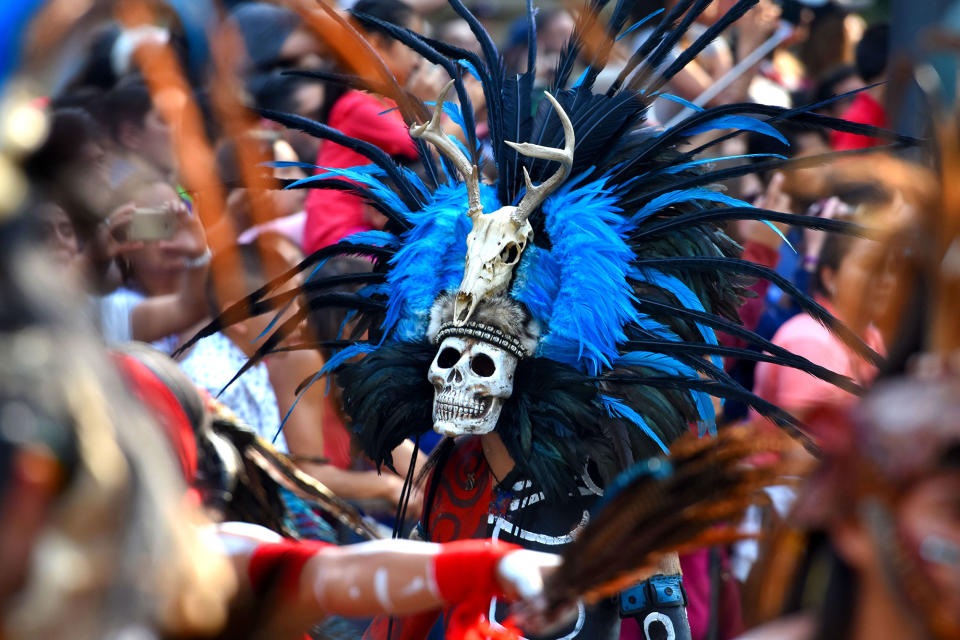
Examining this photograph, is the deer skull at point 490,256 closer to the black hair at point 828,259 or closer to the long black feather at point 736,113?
the long black feather at point 736,113

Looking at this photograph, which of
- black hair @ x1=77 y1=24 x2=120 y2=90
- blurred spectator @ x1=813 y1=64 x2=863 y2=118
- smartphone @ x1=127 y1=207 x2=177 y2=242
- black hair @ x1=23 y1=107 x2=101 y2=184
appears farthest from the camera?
blurred spectator @ x1=813 y1=64 x2=863 y2=118

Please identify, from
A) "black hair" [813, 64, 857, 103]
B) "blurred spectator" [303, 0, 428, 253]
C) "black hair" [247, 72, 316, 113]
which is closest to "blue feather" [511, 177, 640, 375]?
"blurred spectator" [303, 0, 428, 253]

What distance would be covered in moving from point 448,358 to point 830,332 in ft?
3.21

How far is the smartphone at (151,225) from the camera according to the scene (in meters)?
3.66

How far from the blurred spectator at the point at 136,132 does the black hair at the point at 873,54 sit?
10.3 ft

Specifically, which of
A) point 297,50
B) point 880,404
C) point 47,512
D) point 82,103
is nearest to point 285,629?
point 47,512

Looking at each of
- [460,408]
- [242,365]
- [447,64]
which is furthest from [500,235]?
[242,365]

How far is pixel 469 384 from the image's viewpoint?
2.82 meters

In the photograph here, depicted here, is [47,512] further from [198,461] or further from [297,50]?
[297,50]

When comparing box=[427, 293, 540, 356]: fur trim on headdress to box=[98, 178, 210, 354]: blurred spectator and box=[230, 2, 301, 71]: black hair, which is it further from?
box=[230, 2, 301, 71]: black hair

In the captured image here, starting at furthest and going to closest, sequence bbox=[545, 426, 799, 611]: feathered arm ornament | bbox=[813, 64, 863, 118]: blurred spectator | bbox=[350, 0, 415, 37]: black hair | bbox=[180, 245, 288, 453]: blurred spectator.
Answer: bbox=[813, 64, 863, 118]: blurred spectator
bbox=[350, 0, 415, 37]: black hair
bbox=[180, 245, 288, 453]: blurred spectator
bbox=[545, 426, 799, 611]: feathered arm ornament

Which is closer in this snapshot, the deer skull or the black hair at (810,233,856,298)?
the deer skull

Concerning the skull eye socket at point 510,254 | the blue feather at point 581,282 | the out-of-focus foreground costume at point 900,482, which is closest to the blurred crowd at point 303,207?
the blue feather at point 581,282

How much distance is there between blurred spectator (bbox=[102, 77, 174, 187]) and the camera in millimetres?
2084
